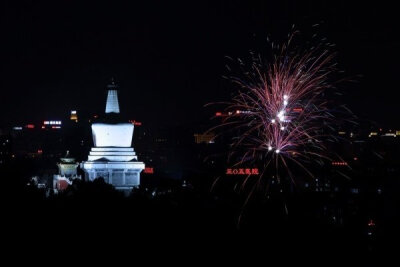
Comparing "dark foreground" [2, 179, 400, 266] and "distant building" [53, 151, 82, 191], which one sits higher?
"distant building" [53, 151, 82, 191]

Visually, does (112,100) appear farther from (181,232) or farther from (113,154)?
(181,232)

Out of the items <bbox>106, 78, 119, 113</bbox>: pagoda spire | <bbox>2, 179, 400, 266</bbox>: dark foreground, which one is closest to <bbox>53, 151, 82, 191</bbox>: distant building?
<bbox>106, 78, 119, 113</bbox>: pagoda spire

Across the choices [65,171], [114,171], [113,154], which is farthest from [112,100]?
[65,171]

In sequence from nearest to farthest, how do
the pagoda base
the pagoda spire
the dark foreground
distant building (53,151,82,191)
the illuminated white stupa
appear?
the dark foreground < the pagoda base < the illuminated white stupa < the pagoda spire < distant building (53,151,82,191)

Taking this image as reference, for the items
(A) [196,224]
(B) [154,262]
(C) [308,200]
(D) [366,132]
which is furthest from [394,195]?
(D) [366,132]

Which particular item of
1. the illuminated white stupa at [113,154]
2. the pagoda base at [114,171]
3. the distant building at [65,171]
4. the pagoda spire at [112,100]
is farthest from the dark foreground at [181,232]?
the distant building at [65,171]

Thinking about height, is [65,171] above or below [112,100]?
below

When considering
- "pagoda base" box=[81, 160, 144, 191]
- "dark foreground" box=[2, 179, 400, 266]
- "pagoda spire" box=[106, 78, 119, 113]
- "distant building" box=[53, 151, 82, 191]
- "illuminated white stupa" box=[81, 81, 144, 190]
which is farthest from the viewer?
"distant building" box=[53, 151, 82, 191]

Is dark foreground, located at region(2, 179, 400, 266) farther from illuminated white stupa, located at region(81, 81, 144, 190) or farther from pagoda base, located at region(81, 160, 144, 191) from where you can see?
illuminated white stupa, located at region(81, 81, 144, 190)
